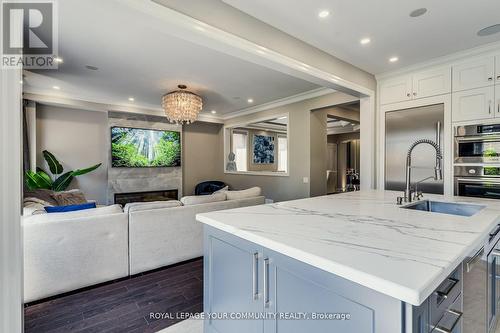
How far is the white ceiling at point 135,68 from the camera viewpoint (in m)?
2.36

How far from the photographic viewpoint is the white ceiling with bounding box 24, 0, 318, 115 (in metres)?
2.36

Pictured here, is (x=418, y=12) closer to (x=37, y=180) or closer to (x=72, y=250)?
(x=72, y=250)

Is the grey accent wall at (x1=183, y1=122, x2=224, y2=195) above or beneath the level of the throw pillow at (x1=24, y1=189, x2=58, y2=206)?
above

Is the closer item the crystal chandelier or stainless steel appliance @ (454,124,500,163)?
stainless steel appliance @ (454,124,500,163)

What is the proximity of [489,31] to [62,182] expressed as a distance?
6.88 meters

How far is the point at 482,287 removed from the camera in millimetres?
1300

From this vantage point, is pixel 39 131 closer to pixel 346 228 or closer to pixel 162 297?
pixel 162 297

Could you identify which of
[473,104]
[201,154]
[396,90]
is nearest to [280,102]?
[396,90]

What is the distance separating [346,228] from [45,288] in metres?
2.70

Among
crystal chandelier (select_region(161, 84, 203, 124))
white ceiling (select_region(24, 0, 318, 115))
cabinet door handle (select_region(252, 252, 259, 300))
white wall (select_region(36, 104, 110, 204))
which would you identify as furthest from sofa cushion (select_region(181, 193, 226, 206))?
white wall (select_region(36, 104, 110, 204))

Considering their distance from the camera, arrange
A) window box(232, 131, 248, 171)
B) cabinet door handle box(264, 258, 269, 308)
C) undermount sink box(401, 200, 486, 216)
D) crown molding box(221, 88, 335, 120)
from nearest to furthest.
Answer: cabinet door handle box(264, 258, 269, 308)
undermount sink box(401, 200, 486, 216)
crown molding box(221, 88, 335, 120)
window box(232, 131, 248, 171)

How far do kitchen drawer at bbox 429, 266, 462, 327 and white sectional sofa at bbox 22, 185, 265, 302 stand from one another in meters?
2.62

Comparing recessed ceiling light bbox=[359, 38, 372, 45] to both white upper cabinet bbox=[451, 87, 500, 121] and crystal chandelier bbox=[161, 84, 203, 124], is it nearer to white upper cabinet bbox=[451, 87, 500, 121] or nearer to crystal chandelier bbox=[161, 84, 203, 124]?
white upper cabinet bbox=[451, 87, 500, 121]

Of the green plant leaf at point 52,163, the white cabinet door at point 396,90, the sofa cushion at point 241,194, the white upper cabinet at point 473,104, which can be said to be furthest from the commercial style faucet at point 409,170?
the green plant leaf at point 52,163
